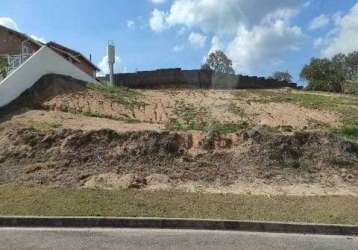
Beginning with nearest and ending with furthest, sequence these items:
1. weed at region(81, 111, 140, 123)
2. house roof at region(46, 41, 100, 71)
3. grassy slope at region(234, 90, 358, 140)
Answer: grassy slope at region(234, 90, 358, 140), weed at region(81, 111, 140, 123), house roof at region(46, 41, 100, 71)

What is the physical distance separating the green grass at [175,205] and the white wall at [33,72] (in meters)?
5.99

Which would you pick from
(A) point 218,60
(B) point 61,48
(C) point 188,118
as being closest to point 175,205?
(C) point 188,118

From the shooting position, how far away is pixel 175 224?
29.2 feet

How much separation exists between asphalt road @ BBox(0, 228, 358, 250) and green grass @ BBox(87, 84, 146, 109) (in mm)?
8634

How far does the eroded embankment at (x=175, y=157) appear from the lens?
11781mm

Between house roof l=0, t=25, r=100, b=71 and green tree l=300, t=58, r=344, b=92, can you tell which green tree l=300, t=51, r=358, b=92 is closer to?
green tree l=300, t=58, r=344, b=92

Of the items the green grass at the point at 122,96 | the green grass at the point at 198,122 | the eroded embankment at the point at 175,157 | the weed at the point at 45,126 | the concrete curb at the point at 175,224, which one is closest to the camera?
the concrete curb at the point at 175,224

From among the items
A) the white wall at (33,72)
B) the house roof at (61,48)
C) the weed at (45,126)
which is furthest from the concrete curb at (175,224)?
the house roof at (61,48)

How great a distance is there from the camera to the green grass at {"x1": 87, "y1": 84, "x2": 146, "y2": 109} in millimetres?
Answer: 17183

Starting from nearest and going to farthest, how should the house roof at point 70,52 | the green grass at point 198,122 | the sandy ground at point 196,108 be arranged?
the green grass at point 198,122 < the sandy ground at point 196,108 < the house roof at point 70,52

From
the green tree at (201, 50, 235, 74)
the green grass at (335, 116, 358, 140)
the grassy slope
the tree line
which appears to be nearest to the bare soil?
the green grass at (335, 116, 358, 140)

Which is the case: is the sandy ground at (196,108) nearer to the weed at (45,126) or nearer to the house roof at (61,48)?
the weed at (45,126)

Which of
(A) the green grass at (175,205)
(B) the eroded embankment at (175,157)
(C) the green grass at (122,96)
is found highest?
(C) the green grass at (122,96)

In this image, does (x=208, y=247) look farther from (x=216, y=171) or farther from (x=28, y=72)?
(x=28, y=72)
